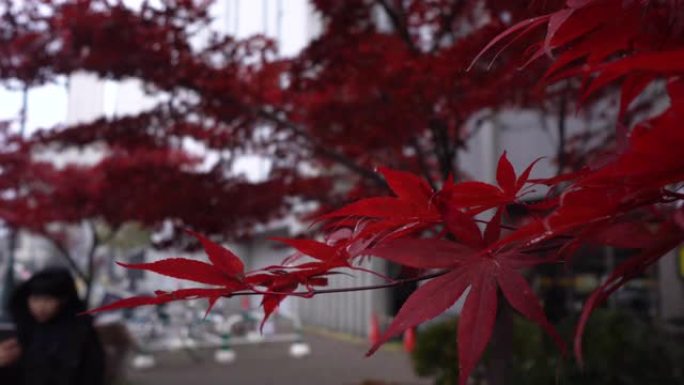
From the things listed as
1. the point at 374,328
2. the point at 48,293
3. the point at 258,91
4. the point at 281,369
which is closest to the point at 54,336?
the point at 48,293

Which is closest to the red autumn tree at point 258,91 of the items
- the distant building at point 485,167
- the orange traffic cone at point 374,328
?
the distant building at point 485,167

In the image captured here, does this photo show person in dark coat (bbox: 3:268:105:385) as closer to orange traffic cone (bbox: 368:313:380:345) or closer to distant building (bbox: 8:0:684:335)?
distant building (bbox: 8:0:684:335)

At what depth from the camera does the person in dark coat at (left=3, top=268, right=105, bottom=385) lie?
303 centimetres

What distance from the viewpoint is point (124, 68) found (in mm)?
4082

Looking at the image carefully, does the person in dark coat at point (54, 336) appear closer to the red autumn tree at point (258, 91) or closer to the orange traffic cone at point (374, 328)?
the red autumn tree at point (258, 91)

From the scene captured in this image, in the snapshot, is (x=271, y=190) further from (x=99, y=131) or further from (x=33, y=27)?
(x=33, y=27)

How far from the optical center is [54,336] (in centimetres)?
305

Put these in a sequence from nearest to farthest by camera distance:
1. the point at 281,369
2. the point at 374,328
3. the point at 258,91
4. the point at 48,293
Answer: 1. the point at 48,293
2. the point at 258,91
3. the point at 281,369
4. the point at 374,328

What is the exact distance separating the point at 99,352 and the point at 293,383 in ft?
19.4

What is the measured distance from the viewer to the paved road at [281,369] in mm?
8969

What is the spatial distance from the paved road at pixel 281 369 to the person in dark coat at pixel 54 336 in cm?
503

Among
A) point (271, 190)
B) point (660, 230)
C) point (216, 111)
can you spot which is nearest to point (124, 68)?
point (216, 111)

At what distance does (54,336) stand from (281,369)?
24.3 ft

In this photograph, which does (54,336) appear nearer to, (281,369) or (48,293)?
(48,293)
